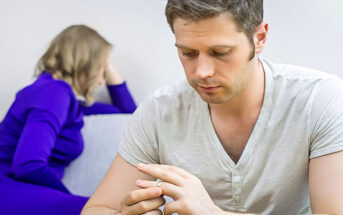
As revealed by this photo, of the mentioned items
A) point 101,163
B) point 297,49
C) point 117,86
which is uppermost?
point 297,49

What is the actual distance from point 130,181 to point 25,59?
1490 millimetres

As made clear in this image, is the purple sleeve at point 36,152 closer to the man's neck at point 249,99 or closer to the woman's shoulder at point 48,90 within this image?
the woman's shoulder at point 48,90

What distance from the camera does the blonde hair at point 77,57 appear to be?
2.19 metres

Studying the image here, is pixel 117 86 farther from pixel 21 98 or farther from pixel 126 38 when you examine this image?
pixel 21 98

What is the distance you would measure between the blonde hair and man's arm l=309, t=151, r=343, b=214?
1.30 m

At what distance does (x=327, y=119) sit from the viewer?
118 cm

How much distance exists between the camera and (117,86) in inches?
95.4

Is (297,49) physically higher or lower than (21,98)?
higher

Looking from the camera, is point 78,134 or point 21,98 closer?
point 21,98

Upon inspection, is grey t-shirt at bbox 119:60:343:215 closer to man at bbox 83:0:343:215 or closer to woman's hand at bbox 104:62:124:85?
man at bbox 83:0:343:215

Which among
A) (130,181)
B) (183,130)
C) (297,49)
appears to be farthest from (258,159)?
(297,49)

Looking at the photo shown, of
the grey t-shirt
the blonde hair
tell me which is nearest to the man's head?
the grey t-shirt

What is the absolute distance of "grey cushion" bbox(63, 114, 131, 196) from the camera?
2.03 meters


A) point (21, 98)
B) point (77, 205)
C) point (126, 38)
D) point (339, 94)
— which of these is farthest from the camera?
point (126, 38)
